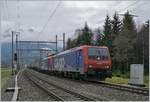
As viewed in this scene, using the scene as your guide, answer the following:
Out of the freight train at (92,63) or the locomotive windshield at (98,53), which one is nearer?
the freight train at (92,63)

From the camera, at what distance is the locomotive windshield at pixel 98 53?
3161 cm

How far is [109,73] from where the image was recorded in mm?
31422

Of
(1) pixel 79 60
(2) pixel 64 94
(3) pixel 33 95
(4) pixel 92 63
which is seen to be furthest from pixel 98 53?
(3) pixel 33 95

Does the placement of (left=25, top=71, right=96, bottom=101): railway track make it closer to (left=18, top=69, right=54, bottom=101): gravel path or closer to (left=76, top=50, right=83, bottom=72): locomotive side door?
(left=18, top=69, right=54, bottom=101): gravel path

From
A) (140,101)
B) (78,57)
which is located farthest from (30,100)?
(78,57)

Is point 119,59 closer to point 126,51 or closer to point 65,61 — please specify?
point 126,51

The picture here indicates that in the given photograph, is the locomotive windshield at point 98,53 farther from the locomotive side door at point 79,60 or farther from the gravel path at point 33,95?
the gravel path at point 33,95

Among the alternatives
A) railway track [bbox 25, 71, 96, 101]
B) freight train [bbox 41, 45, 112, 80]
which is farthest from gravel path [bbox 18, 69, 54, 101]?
freight train [bbox 41, 45, 112, 80]

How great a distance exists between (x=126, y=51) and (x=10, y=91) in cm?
5035

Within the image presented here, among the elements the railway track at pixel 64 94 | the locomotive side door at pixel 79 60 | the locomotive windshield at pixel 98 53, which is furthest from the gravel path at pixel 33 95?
the locomotive windshield at pixel 98 53

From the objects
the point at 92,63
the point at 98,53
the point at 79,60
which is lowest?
the point at 92,63

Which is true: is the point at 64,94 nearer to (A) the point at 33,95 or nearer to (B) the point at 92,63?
(A) the point at 33,95

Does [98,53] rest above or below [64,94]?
above

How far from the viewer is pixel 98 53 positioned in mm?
32062
